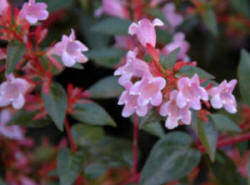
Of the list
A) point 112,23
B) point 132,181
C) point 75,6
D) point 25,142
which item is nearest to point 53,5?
→ point 112,23

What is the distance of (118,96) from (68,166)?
1.15 ft

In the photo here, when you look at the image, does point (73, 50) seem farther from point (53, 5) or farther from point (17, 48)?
point (53, 5)

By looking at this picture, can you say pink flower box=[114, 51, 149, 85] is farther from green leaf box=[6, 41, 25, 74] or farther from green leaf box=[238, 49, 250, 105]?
green leaf box=[238, 49, 250, 105]

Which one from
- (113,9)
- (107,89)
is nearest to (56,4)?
(113,9)

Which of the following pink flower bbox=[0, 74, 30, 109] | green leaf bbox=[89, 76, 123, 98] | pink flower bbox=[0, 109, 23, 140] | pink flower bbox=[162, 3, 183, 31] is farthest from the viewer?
pink flower bbox=[162, 3, 183, 31]

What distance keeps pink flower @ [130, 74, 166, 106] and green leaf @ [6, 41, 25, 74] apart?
1.08 ft

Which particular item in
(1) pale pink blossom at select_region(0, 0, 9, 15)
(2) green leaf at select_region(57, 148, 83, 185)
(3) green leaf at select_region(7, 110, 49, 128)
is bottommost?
(2) green leaf at select_region(57, 148, 83, 185)

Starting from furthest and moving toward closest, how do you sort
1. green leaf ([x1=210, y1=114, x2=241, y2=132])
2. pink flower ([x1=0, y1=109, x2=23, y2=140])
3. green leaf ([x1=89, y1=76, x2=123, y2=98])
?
pink flower ([x1=0, y1=109, x2=23, y2=140]) → green leaf ([x1=89, y1=76, x2=123, y2=98]) → green leaf ([x1=210, y1=114, x2=241, y2=132])

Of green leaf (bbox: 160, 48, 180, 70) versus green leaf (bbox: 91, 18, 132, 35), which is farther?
green leaf (bbox: 91, 18, 132, 35)

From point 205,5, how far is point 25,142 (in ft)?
3.30

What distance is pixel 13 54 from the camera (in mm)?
1146

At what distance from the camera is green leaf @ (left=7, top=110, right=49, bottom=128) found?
1409 mm

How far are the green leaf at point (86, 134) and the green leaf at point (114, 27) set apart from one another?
359mm

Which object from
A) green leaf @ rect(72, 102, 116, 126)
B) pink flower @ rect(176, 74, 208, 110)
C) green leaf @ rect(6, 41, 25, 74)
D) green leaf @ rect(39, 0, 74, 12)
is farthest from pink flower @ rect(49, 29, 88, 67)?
green leaf @ rect(39, 0, 74, 12)
